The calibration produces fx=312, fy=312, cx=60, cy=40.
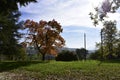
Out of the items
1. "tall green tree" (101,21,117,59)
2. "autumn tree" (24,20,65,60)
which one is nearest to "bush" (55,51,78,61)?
"autumn tree" (24,20,65,60)

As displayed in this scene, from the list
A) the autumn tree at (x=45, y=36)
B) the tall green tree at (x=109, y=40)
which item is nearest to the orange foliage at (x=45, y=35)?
the autumn tree at (x=45, y=36)

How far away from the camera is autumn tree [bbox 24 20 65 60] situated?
47062 mm

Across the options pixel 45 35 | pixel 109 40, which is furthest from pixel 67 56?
pixel 109 40

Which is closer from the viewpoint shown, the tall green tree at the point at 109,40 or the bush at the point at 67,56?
the bush at the point at 67,56

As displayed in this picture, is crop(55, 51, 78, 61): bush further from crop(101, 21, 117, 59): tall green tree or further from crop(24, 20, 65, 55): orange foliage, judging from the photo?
crop(101, 21, 117, 59): tall green tree

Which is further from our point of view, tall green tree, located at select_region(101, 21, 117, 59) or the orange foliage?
tall green tree, located at select_region(101, 21, 117, 59)

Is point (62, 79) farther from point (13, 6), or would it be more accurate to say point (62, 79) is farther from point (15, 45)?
point (15, 45)

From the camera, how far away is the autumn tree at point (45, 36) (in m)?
47.1

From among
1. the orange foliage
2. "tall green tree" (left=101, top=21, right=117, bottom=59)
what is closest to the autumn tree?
the orange foliage

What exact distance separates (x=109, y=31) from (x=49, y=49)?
1993 cm

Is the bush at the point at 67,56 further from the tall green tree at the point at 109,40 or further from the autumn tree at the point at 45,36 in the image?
the tall green tree at the point at 109,40

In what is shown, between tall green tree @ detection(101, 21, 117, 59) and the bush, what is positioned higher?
tall green tree @ detection(101, 21, 117, 59)

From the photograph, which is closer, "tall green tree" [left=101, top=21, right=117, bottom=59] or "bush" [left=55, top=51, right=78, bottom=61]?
"bush" [left=55, top=51, right=78, bottom=61]

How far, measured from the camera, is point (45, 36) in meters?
48.1
